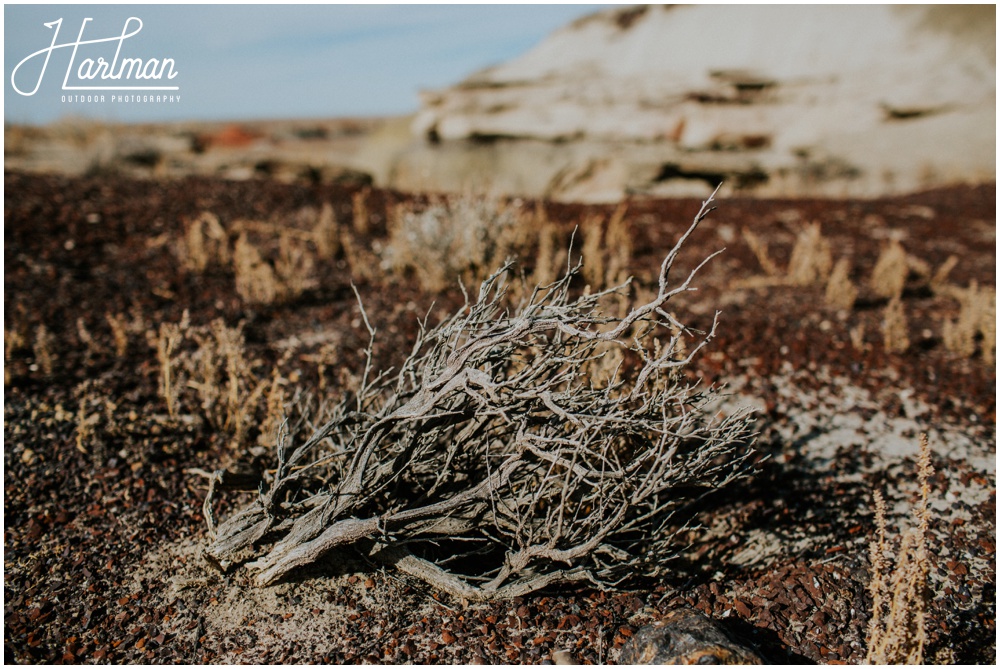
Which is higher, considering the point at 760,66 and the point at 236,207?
the point at 760,66

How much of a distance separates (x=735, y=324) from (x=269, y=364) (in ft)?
10.8

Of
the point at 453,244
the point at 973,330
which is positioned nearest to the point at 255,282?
the point at 453,244

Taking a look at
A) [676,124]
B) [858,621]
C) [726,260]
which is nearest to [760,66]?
[676,124]

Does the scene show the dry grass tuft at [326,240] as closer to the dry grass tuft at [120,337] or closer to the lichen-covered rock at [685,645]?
the dry grass tuft at [120,337]

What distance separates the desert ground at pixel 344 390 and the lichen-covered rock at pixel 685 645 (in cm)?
15

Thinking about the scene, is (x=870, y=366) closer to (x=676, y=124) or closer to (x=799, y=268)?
(x=799, y=268)

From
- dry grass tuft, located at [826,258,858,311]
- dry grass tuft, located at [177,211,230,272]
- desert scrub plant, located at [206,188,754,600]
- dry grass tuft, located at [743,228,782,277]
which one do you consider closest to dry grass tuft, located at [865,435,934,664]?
desert scrub plant, located at [206,188,754,600]

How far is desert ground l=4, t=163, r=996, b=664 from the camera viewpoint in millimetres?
2352

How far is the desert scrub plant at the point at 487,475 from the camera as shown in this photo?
217cm

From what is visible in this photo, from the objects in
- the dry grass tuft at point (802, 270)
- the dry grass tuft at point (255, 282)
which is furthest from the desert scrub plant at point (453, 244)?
the dry grass tuft at point (802, 270)

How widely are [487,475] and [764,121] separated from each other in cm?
1258

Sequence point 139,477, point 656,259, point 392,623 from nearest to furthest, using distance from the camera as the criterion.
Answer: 1. point 392,623
2. point 139,477
3. point 656,259

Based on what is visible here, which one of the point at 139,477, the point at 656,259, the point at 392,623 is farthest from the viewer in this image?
the point at 656,259

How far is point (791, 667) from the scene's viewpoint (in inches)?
82.1
